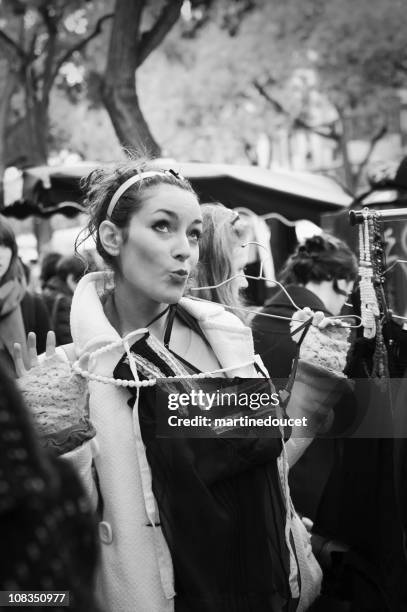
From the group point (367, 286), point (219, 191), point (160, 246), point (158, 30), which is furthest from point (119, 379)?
point (158, 30)

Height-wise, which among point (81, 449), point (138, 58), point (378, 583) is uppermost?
point (138, 58)

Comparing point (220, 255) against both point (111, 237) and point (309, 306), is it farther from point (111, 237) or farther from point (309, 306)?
point (111, 237)

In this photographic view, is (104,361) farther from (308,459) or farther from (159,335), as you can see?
(308,459)

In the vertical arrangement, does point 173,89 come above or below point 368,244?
above

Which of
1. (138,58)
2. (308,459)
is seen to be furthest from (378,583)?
(138,58)

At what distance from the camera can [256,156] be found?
2377cm

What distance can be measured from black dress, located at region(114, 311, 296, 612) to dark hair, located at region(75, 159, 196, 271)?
405mm

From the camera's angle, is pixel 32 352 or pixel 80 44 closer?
pixel 32 352

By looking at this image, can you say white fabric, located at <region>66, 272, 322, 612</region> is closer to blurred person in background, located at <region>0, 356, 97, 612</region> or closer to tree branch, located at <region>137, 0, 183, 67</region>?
blurred person in background, located at <region>0, 356, 97, 612</region>

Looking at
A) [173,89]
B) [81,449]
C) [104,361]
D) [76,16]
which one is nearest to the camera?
[81,449]

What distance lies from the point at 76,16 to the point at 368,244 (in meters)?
12.0

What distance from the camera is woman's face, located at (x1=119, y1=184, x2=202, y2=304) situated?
236 centimetres

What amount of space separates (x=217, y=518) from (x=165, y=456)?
0.20 meters

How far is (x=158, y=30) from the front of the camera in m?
9.62
